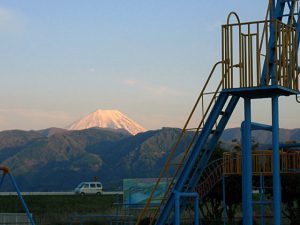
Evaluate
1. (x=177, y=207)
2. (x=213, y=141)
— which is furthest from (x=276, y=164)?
(x=177, y=207)

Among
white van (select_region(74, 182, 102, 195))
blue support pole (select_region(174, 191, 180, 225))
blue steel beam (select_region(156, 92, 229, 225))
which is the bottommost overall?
blue support pole (select_region(174, 191, 180, 225))

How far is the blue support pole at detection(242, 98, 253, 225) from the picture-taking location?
77.5ft

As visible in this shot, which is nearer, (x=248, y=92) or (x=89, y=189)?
(x=248, y=92)

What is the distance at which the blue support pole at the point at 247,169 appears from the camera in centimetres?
2361

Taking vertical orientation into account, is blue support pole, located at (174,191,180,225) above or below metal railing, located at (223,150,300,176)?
below

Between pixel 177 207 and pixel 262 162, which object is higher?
pixel 262 162

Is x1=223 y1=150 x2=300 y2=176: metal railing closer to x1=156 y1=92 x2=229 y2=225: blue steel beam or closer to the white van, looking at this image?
x1=156 y1=92 x2=229 y2=225: blue steel beam

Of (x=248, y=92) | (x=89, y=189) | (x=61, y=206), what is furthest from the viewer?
(x=89, y=189)

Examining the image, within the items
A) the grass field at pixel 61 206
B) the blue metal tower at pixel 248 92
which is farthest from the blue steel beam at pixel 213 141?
the grass field at pixel 61 206

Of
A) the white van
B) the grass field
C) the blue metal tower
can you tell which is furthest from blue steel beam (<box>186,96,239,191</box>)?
the white van

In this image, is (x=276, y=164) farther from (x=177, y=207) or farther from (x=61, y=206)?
(x=61, y=206)

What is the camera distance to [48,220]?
51031 millimetres

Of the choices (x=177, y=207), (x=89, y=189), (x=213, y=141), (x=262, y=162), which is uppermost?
(x=89, y=189)

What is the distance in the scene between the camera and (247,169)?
23750 mm
